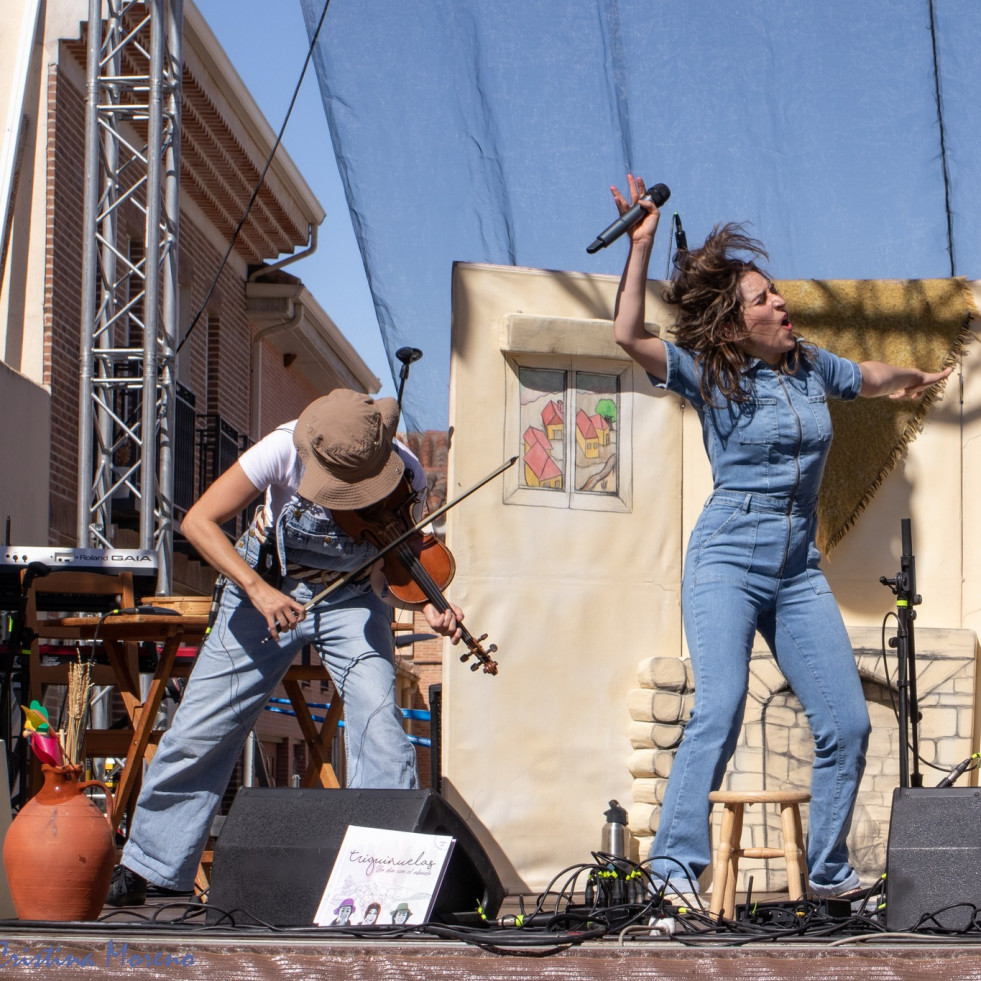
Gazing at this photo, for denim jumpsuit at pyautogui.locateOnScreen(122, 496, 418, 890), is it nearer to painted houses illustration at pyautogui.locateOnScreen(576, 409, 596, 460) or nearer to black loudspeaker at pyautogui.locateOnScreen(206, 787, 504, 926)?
black loudspeaker at pyautogui.locateOnScreen(206, 787, 504, 926)

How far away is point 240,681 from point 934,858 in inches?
68.7

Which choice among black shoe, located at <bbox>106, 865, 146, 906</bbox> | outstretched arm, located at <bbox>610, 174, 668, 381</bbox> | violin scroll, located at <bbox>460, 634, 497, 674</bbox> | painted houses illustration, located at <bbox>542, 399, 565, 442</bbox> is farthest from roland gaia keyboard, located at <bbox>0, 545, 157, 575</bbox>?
outstretched arm, located at <bbox>610, 174, 668, 381</bbox>

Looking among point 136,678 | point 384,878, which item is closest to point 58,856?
point 384,878

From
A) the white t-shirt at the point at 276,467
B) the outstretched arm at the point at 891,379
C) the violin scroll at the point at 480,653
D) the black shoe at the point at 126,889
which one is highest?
the outstretched arm at the point at 891,379

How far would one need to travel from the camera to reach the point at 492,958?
230 cm

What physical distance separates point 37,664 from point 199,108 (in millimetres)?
7407

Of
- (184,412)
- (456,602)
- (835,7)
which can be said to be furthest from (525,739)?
(184,412)

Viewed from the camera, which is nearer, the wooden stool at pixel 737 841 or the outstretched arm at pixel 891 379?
the wooden stool at pixel 737 841

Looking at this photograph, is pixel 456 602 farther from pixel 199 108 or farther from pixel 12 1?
pixel 199 108

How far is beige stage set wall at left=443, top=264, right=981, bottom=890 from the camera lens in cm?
643

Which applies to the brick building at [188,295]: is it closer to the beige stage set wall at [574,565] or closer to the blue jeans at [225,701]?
the beige stage set wall at [574,565]

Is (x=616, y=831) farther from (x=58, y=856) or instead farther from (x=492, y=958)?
(x=492, y=958)

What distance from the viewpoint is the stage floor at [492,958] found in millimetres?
2258

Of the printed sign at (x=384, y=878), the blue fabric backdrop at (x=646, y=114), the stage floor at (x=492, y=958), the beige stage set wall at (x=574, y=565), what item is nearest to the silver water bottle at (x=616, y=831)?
the beige stage set wall at (x=574, y=565)
